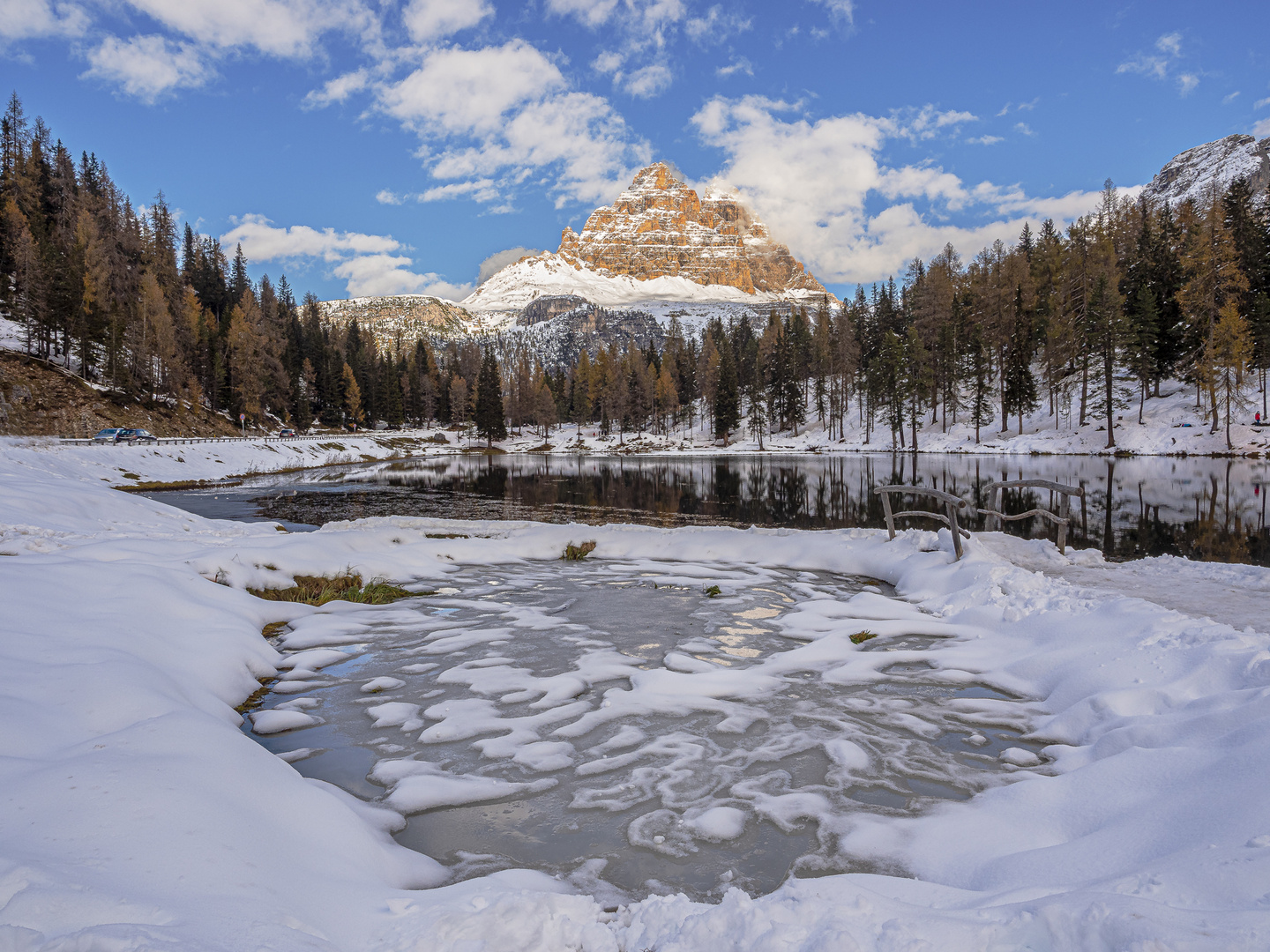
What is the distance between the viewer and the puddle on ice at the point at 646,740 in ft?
14.0

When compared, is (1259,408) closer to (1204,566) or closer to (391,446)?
(1204,566)

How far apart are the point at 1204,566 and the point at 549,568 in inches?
491

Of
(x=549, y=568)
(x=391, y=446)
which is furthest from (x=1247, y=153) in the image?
(x=549, y=568)

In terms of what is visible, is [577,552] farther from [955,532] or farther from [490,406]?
[490,406]

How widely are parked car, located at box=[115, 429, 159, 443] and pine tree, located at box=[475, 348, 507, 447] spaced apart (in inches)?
1934

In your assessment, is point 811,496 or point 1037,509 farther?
point 811,496

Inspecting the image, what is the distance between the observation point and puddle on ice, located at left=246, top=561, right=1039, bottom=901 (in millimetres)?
4262

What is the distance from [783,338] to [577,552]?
7996 centimetres

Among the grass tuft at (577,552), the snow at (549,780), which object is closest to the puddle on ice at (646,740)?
the snow at (549,780)

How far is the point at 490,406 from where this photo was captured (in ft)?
316

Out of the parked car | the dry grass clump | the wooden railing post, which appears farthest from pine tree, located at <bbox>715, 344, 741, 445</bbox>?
the dry grass clump

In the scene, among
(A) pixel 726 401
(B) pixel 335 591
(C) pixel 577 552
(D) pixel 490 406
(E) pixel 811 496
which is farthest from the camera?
(D) pixel 490 406

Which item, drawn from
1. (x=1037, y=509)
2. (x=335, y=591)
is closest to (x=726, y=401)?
(x=1037, y=509)

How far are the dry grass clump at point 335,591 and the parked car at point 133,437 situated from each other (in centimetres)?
4492
